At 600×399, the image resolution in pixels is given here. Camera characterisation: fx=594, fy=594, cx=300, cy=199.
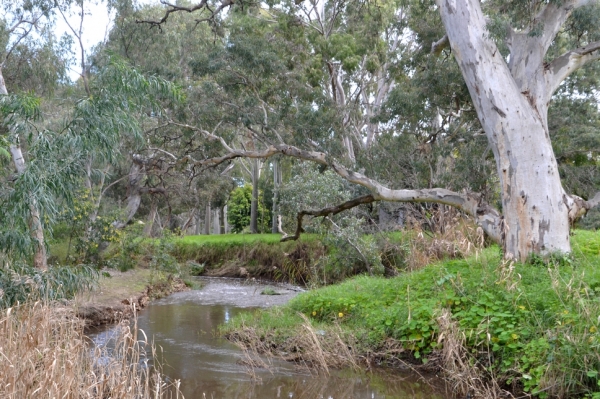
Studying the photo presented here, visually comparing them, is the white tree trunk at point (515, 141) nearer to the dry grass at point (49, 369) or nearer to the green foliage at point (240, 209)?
the dry grass at point (49, 369)

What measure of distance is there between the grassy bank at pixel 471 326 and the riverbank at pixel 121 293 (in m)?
2.83

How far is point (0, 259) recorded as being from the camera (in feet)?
23.9

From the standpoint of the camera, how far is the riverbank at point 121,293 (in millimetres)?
11258

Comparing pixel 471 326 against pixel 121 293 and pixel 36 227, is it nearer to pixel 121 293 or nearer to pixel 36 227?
pixel 36 227

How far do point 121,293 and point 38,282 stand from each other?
22.0ft

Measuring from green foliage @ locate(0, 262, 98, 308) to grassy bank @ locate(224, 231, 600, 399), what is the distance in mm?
2664

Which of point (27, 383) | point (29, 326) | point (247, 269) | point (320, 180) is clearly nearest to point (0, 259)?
point (29, 326)

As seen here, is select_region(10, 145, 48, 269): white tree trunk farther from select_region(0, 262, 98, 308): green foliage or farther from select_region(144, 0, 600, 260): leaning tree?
select_region(144, 0, 600, 260): leaning tree

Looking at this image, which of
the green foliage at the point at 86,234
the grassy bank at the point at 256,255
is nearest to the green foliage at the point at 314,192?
the grassy bank at the point at 256,255

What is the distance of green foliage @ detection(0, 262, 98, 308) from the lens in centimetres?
675

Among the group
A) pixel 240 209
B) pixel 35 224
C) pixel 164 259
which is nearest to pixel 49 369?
pixel 35 224

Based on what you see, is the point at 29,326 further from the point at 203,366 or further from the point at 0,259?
the point at 203,366

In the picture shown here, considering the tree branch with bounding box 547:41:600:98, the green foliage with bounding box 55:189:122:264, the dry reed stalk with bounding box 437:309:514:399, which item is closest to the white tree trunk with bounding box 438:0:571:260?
the tree branch with bounding box 547:41:600:98

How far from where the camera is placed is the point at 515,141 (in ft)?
29.3
